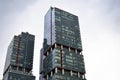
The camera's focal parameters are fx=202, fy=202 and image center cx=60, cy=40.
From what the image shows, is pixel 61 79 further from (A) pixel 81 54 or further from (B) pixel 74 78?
(A) pixel 81 54

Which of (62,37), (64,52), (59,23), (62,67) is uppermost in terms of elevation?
(59,23)

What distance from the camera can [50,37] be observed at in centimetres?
19488

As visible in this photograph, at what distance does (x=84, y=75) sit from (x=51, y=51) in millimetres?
37189

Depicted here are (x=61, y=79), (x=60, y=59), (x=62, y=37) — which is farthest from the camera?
(x=62, y=37)

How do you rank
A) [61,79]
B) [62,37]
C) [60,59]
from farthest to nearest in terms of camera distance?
[62,37], [60,59], [61,79]

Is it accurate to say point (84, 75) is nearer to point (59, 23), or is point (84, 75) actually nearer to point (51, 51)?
point (51, 51)

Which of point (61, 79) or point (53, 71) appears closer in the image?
point (61, 79)

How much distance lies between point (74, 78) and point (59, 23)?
5605 cm

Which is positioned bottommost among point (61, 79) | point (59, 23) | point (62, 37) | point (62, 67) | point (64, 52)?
point (61, 79)

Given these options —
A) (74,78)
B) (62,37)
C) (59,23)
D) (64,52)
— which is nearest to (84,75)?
(74,78)

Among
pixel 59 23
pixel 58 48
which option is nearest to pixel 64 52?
pixel 58 48

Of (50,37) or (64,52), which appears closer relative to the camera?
(64,52)

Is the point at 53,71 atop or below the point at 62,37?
below

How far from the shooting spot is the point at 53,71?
17775 centimetres
